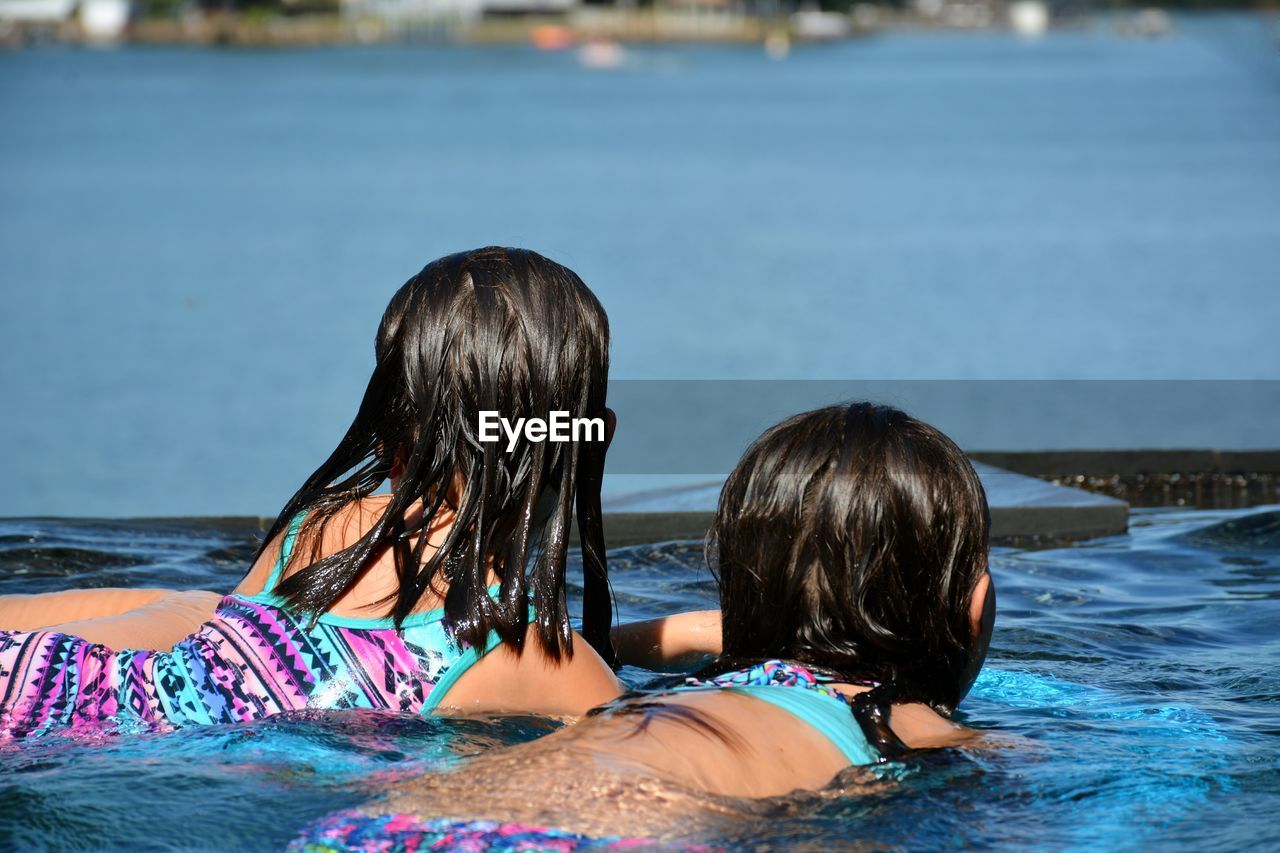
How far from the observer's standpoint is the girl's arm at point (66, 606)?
3.39 meters

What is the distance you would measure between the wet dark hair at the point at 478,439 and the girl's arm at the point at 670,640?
0.64 metres

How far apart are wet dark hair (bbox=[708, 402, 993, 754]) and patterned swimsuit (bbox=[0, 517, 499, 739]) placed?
1.73ft

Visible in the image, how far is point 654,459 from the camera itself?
10.1 m

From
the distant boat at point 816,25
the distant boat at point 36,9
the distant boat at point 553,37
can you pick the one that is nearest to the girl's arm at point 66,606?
the distant boat at point 553,37

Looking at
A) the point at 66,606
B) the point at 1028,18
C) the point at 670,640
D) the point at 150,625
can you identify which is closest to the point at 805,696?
the point at 670,640

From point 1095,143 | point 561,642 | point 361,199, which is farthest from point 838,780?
point 1095,143

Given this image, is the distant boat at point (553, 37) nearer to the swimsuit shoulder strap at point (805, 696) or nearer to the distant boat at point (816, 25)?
the distant boat at point (816, 25)

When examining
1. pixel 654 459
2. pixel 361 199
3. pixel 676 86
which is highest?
pixel 676 86

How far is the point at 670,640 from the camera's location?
354cm

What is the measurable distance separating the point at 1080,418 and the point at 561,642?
29.2 feet

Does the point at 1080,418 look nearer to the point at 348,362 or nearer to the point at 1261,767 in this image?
the point at 348,362

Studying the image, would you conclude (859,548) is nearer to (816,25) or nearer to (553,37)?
(553,37)

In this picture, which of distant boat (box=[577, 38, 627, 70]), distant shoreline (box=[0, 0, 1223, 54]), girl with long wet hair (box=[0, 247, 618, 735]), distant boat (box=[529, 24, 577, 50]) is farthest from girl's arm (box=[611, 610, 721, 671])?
distant boat (box=[529, 24, 577, 50])

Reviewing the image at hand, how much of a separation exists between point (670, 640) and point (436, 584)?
799mm
